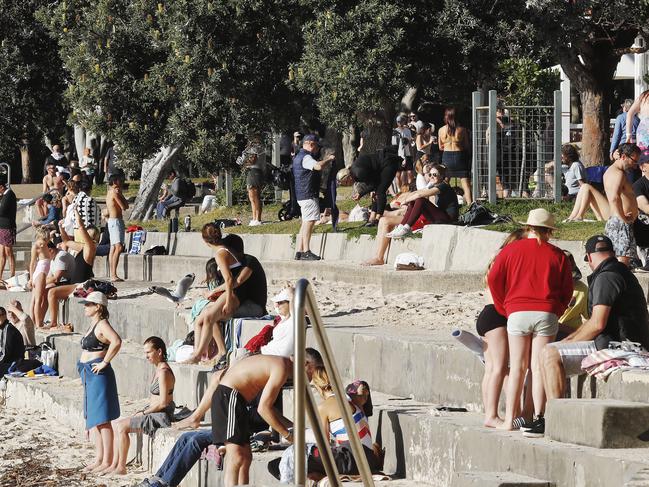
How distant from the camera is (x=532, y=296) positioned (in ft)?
31.7

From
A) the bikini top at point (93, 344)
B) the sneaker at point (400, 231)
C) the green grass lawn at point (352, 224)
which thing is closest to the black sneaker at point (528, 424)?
the green grass lawn at point (352, 224)

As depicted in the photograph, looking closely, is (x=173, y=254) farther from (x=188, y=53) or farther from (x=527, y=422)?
(x=527, y=422)

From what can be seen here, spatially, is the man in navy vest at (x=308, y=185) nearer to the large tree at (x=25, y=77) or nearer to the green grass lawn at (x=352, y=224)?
the green grass lawn at (x=352, y=224)

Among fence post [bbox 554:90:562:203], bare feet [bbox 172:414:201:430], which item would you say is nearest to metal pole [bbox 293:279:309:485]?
bare feet [bbox 172:414:201:430]

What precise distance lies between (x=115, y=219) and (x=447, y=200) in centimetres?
525

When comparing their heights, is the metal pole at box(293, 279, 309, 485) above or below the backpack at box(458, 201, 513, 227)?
below

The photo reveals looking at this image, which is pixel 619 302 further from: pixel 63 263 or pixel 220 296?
pixel 63 263

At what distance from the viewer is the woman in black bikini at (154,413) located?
1336cm

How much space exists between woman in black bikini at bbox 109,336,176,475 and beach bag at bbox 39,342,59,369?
179 inches

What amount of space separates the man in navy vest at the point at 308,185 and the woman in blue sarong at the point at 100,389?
4612 mm

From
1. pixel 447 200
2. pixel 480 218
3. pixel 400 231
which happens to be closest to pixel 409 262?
pixel 400 231

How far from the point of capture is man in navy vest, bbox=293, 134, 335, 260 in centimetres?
1825

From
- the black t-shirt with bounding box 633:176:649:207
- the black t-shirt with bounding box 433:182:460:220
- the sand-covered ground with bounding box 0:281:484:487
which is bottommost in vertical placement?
the sand-covered ground with bounding box 0:281:484:487

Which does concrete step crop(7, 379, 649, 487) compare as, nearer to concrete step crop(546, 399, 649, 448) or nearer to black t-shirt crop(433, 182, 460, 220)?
concrete step crop(546, 399, 649, 448)
